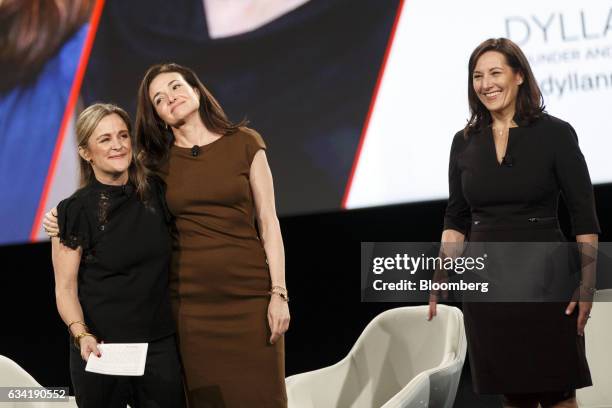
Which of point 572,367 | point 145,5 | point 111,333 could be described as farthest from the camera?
point 145,5

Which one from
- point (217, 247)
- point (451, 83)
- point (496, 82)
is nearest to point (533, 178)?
point (496, 82)

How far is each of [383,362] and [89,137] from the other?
1.63m

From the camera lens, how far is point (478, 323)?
248 centimetres

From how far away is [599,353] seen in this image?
3.28 meters

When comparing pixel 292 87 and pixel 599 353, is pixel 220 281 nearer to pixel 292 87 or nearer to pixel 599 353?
pixel 599 353

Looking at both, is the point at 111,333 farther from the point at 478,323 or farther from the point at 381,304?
the point at 381,304

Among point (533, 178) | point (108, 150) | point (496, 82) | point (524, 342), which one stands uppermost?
point (496, 82)

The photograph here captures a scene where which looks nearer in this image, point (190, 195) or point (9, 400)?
point (190, 195)

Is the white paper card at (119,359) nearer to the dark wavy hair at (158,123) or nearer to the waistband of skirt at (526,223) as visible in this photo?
the dark wavy hair at (158,123)

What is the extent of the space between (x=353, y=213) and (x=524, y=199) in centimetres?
224

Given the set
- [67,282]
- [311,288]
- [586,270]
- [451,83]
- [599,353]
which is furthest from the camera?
[311,288]

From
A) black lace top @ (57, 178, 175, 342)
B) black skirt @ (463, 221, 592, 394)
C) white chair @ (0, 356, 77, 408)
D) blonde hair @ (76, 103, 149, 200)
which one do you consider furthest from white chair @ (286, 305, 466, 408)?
blonde hair @ (76, 103, 149, 200)

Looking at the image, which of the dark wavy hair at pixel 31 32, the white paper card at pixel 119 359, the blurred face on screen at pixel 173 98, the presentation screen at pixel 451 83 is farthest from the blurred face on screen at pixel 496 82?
the dark wavy hair at pixel 31 32

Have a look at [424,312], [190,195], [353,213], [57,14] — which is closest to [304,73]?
[353,213]
